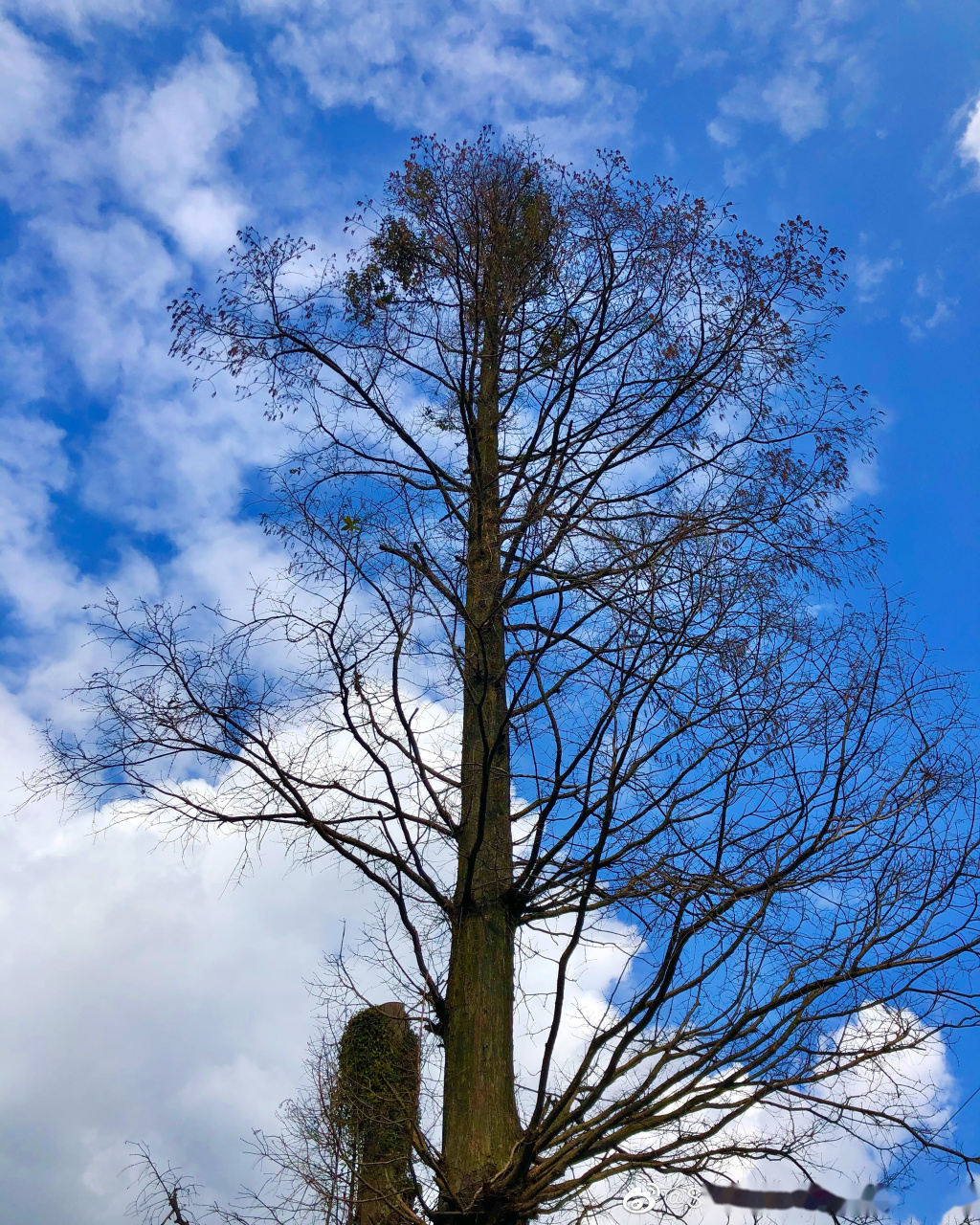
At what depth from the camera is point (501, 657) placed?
5367 mm

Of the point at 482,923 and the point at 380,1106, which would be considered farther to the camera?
the point at 482,923

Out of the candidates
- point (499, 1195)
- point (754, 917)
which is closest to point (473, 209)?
point (754, 917)

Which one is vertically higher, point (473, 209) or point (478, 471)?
point (473, 209)

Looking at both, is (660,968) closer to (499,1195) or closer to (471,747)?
(499,1195)

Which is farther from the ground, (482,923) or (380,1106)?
(482,923)

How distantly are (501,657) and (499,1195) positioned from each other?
2.51m

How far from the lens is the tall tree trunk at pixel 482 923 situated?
406cm

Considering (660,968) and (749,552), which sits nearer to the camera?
(660,968)

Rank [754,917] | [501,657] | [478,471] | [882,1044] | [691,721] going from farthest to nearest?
[478,471]
[501,657]
[691,721]
[882,1044]
[754,917]

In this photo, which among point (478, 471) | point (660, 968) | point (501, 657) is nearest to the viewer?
point (660, 968)

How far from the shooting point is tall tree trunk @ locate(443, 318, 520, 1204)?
4062 millimetres

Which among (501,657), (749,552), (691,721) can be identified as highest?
(749,552)

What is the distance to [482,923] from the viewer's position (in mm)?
4578

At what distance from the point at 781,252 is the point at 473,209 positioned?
1.60 meters
